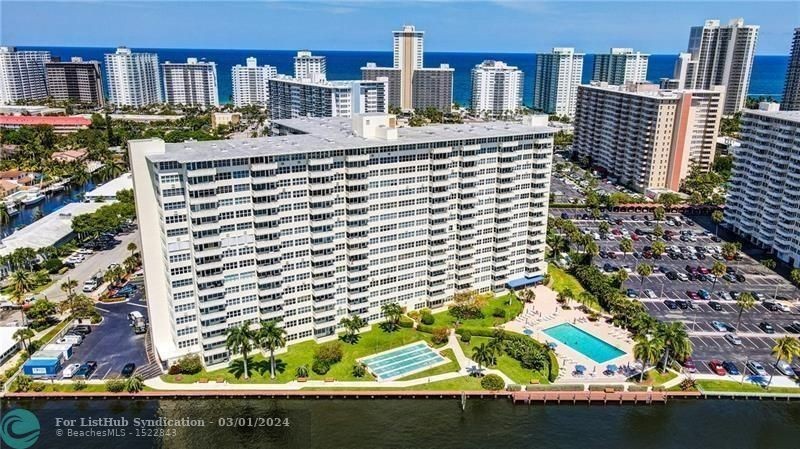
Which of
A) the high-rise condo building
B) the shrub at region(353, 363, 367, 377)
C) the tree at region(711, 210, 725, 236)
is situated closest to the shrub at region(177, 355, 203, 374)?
the shrub at region(353, 363, 367, 377)

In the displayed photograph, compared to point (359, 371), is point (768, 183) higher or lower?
higher

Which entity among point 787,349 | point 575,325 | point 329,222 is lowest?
point 575,325

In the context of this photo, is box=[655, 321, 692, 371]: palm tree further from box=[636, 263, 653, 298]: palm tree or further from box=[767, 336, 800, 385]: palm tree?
box=[636, 263, 653, 298]: palm tree

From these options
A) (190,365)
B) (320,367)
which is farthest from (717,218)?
(190,365)

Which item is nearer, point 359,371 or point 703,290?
point 359,371

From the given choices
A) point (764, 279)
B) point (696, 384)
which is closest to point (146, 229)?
point (696, 384)

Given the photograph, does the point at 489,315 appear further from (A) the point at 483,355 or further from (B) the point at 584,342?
(A) the point at 483,355

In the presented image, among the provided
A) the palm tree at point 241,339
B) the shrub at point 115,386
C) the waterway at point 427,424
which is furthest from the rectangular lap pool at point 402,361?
the shrub at point 115,386

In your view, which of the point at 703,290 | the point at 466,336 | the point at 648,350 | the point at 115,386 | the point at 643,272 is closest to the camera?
the point at 115,386
